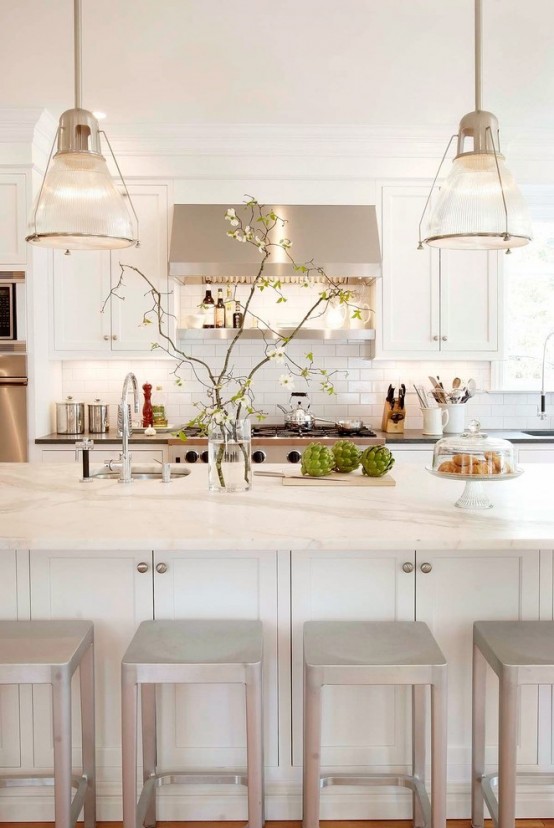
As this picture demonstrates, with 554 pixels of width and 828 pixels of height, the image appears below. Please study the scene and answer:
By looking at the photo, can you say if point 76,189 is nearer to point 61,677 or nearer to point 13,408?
point 61,677

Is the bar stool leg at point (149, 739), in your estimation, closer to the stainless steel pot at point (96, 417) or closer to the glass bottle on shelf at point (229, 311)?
the stainless steel pot at point (96, 417)

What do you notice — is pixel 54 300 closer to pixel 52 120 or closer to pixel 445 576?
pixel 52 120

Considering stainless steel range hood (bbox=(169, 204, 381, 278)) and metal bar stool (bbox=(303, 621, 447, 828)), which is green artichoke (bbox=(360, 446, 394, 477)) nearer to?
metal bar stool (bbox=(303, 621, 447, 828))

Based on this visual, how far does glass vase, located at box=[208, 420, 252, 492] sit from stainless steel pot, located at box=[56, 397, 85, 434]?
7.62ft

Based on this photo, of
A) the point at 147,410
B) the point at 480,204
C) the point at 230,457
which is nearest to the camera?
the point at 480,204

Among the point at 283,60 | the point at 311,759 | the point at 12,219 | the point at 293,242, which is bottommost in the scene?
the point at 311,759

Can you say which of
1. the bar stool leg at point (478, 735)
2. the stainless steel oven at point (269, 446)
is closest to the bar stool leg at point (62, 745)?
the bar stool leg at point (478, 735)

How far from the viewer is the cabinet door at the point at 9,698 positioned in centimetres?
217

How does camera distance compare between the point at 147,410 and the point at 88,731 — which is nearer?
the point at 88,731

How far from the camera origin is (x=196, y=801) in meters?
2.26

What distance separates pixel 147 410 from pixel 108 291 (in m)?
0.83

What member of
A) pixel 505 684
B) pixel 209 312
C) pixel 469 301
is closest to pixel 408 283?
pixel 469 301

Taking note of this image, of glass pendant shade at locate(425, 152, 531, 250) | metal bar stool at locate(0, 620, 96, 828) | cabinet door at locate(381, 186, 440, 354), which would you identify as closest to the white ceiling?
cabinet door at locate(381, 186, 440, 354)

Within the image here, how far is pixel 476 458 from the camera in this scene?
212cm
